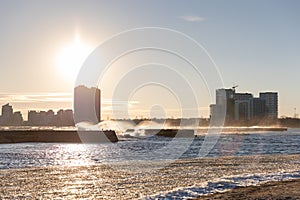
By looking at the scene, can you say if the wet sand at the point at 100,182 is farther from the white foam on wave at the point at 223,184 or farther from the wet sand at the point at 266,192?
the wet sand at the point at 266,192

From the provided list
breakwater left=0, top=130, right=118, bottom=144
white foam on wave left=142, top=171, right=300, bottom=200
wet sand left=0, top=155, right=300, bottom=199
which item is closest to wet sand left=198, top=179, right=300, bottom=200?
white foam on wave left=142, top=171, right=300, bottom=200

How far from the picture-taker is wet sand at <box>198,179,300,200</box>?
21.6m

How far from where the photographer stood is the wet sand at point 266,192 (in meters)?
21.6

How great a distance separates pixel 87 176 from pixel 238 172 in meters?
11.2

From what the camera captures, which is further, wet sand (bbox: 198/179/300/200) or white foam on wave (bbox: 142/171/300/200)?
white foam on wave (bbox: 142/171/300/200)

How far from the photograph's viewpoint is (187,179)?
100.0 ft

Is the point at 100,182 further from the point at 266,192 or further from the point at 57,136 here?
the point at 57,136

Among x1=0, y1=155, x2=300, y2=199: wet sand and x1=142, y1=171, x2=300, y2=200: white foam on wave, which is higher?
x1=142, y1=171, x2=300, y2=200: white foam on wave

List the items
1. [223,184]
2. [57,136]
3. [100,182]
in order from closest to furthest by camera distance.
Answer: [223,184], [100,182], [57,136]

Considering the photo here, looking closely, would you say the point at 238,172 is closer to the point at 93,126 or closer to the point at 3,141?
the point at 3,141

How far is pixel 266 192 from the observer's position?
76.1 feet

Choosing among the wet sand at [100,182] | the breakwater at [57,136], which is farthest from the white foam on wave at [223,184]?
the breakwater at [57,136]

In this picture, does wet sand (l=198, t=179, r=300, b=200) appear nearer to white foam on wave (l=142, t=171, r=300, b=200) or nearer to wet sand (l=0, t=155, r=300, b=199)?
white foam on wave (l=142, t=171, r=300, b=200)

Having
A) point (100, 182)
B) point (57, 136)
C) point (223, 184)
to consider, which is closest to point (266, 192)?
point (223, 184)
